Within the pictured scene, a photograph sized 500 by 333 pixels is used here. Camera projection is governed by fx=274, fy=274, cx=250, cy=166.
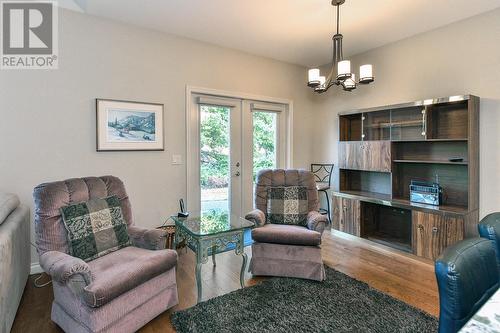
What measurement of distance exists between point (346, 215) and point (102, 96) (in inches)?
140

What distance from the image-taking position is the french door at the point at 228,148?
392 centimetres

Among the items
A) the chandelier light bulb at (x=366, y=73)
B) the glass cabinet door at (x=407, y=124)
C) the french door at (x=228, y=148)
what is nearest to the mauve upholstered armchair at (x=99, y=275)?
the french door at (x=228, y=148)

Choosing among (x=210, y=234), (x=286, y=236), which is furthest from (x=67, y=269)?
Answer: (x=286, y=236)

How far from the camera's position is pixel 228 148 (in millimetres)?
4211

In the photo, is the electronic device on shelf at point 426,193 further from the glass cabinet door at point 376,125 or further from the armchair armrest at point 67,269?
the armchair armrest at point 67,269

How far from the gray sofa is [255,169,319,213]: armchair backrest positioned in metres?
2.21

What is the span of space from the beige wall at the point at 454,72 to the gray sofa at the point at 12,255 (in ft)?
14.0

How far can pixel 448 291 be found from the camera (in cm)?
93

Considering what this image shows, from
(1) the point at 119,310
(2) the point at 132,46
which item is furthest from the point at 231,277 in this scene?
(2) the point at 132,46

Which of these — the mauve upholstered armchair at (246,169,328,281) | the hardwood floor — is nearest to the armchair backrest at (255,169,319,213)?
the mauve upholstered armchair at (246,169,328,281)

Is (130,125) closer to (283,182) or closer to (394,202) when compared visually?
(283,182)

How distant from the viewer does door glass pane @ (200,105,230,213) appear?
13.1 ft

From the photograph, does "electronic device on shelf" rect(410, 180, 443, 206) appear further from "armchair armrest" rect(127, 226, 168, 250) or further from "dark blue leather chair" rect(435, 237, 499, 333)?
"armchair armrest" rect(127, 226, 168, 250)

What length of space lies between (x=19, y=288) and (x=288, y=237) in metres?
2.32
